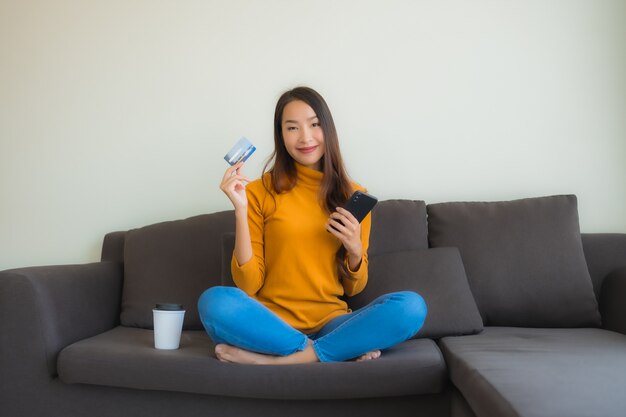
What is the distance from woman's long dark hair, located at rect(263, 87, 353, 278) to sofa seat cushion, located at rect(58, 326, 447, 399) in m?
0.38

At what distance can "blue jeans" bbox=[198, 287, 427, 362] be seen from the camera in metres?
1.60

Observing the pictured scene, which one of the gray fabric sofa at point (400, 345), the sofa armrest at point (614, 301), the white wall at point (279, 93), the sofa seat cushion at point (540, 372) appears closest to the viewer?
the sofa seat cushion at point (540, 372)

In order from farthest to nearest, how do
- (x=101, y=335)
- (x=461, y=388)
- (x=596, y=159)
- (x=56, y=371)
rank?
(x=596, y=159) < (x=101, y=335) < (x=56, y=371) < (x=461, y=388)

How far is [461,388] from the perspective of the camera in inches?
56.9

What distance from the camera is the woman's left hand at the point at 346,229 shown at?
1.79m

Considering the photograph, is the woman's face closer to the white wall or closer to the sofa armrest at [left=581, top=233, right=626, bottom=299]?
the white wall

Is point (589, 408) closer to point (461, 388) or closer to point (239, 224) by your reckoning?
point (461, 388)

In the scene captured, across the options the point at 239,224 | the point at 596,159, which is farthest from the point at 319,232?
the point at 596,159

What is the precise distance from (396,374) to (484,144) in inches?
46.7

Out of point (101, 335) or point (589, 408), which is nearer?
point (589, 408)

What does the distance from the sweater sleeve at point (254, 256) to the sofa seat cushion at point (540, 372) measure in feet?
1.82

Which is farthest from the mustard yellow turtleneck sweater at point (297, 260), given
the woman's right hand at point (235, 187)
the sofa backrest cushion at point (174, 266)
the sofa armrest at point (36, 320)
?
the sofa armrest at point (36, 320)

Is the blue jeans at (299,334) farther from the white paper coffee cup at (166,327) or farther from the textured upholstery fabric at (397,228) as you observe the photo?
the textured upholstery fabric at (397,228)

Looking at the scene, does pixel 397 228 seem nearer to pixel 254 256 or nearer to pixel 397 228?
pixel 397 228
